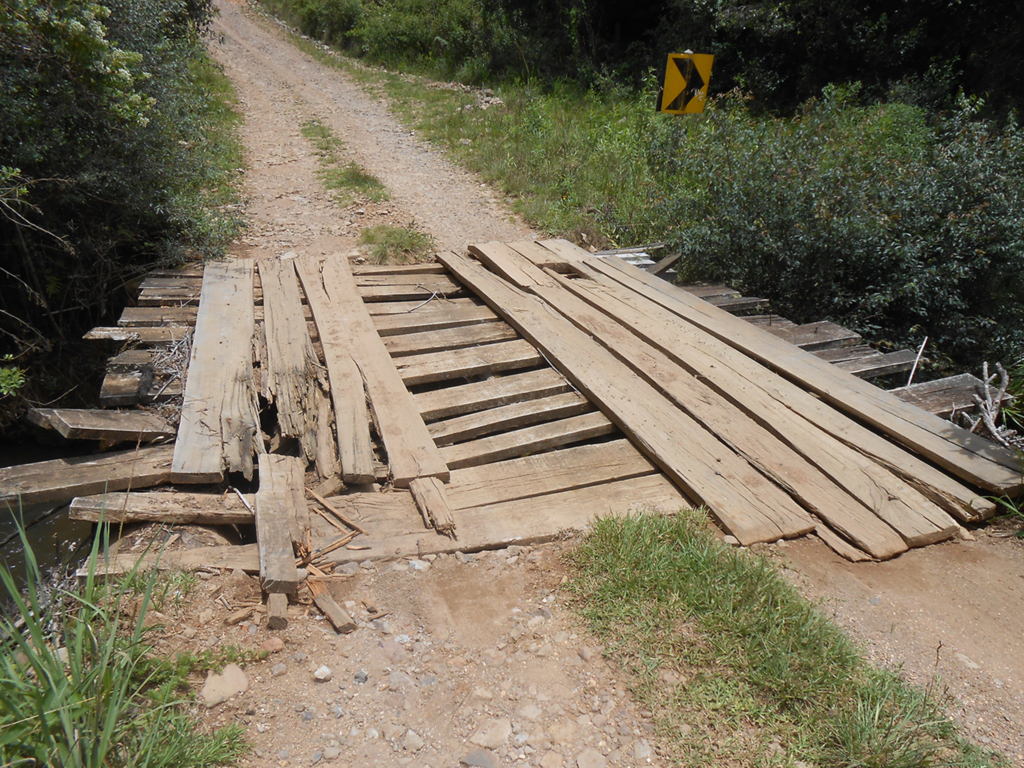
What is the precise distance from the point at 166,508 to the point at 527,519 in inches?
60.4

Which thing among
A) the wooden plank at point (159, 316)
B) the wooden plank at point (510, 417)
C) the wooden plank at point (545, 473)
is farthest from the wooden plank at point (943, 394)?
the wooden plank at point (159, 316)

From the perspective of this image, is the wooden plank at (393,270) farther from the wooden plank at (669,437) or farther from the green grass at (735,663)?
the green grass at (735,663)

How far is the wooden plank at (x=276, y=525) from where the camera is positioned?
261 centimetres

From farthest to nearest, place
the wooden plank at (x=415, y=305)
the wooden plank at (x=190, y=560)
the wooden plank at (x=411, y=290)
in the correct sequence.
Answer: the wooden plank at (x=411, y=290) → the wooden plank at (x=415, y=305) → the wooden plank at (x=190, y=560)

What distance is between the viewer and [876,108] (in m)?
8.13

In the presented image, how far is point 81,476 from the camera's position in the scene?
3.16m

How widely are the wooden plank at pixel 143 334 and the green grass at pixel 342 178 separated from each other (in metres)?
3.89

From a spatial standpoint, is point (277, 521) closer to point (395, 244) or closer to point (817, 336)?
point (817, 336)

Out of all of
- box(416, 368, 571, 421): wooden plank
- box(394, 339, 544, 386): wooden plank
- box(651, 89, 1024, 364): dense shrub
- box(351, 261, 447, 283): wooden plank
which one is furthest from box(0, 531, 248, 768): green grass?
box(651, 89, 1024, 364): dense shrub

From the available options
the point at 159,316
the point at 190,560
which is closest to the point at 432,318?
the point at 159,316

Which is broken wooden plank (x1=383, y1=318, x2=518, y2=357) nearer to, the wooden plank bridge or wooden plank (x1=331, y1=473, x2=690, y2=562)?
the wooden plank bridge

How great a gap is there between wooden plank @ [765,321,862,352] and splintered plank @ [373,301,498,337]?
2.03 metres

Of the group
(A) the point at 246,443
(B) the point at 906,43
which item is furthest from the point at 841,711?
(B) the point at 906,43

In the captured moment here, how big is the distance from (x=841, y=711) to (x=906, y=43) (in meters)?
11.1
